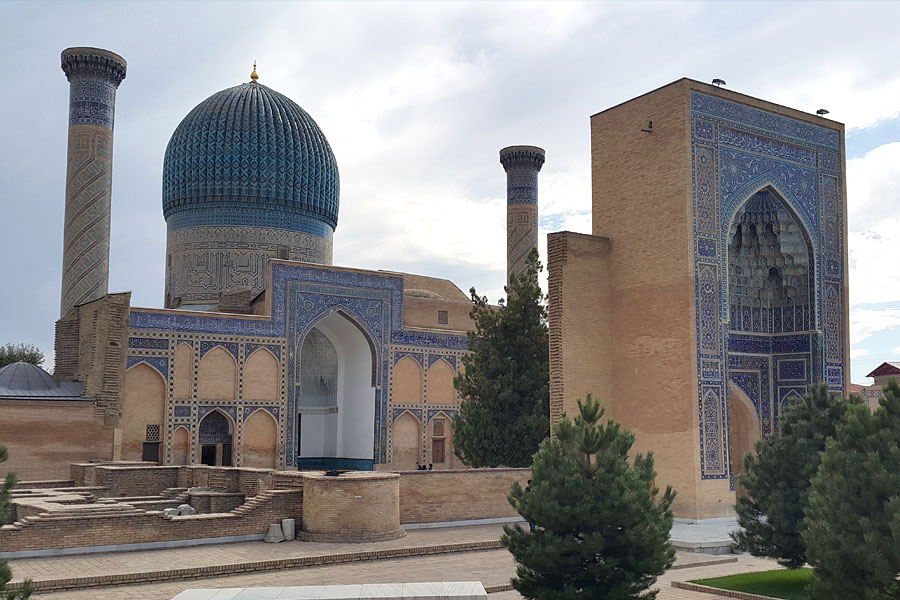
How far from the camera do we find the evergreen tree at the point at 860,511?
17.2ft

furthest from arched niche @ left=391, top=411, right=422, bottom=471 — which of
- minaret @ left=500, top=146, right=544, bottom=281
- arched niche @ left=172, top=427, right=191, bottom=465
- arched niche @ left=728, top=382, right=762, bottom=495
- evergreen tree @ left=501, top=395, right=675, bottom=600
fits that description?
evergreen tree @ left=501, top=395, right=675, bottom=600

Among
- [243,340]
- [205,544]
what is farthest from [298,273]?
[205,544]

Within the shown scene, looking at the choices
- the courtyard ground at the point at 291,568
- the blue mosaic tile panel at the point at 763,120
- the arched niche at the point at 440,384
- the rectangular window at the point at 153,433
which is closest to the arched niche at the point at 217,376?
the rectangular window at the point at 153,433

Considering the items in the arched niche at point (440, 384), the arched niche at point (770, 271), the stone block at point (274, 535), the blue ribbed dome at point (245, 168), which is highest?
the blue ribbed dome at point (245, 168)

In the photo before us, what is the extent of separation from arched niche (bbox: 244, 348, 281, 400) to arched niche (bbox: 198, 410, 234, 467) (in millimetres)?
697

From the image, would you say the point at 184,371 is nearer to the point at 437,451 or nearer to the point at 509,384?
the point at 437,451

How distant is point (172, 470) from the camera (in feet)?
42.1

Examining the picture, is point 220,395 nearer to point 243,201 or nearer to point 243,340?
point 243,340

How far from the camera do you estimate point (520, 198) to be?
87.2 feet

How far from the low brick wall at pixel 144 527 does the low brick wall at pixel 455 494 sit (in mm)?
1523

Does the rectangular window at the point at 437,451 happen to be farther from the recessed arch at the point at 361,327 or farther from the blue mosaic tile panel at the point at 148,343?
the blue mosaic tile panel at the point at 148,343

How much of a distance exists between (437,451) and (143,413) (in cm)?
679

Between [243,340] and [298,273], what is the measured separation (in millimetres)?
1941

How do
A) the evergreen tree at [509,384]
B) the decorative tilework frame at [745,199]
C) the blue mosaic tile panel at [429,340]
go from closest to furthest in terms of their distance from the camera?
the decorative tilework frame at [745,199], the evergreen tree at [509,384], the blue mosaic tile panel at [429,340]
